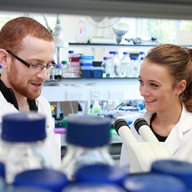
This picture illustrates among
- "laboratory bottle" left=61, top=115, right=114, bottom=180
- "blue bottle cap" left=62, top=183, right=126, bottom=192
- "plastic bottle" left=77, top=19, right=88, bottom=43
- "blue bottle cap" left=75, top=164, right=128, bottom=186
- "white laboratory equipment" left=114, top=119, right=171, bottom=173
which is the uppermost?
"plastic bottle" left=77, top=19, right=88, bottom=43

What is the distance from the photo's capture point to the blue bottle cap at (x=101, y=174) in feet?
1.37

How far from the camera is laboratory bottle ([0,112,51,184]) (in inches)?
17.1

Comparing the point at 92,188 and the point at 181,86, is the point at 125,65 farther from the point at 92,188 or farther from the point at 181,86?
the point at 92,188

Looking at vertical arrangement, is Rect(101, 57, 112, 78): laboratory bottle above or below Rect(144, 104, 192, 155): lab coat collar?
above

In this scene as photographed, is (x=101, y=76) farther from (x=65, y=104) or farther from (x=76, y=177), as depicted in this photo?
(x=76, y=177)

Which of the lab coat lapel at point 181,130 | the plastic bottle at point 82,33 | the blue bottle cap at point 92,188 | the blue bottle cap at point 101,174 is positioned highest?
the plastic bottle at point 82,33

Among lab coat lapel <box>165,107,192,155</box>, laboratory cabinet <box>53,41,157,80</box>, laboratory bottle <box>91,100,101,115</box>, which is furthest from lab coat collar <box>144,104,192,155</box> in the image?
laboratory cabinet <box>53,41,157,80</box>

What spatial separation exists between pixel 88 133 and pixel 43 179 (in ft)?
0.27

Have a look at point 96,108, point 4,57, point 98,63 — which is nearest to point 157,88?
point 4,57

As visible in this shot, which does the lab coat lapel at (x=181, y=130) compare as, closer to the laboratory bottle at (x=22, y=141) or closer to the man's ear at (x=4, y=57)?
the man's ear at (x=4, y=57)

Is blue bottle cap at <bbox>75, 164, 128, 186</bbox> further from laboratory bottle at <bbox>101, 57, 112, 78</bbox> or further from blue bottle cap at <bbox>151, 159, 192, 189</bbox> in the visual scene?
laboratory bottle at <bbox>101, 57, 112, 78</bbox>

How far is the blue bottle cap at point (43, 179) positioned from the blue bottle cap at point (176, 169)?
134 mm

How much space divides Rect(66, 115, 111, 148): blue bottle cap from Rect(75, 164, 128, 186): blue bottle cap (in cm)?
3

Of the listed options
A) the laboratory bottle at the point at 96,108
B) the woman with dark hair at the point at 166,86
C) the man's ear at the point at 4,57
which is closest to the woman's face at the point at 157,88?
the woman with dark hair at the point at 166,86
